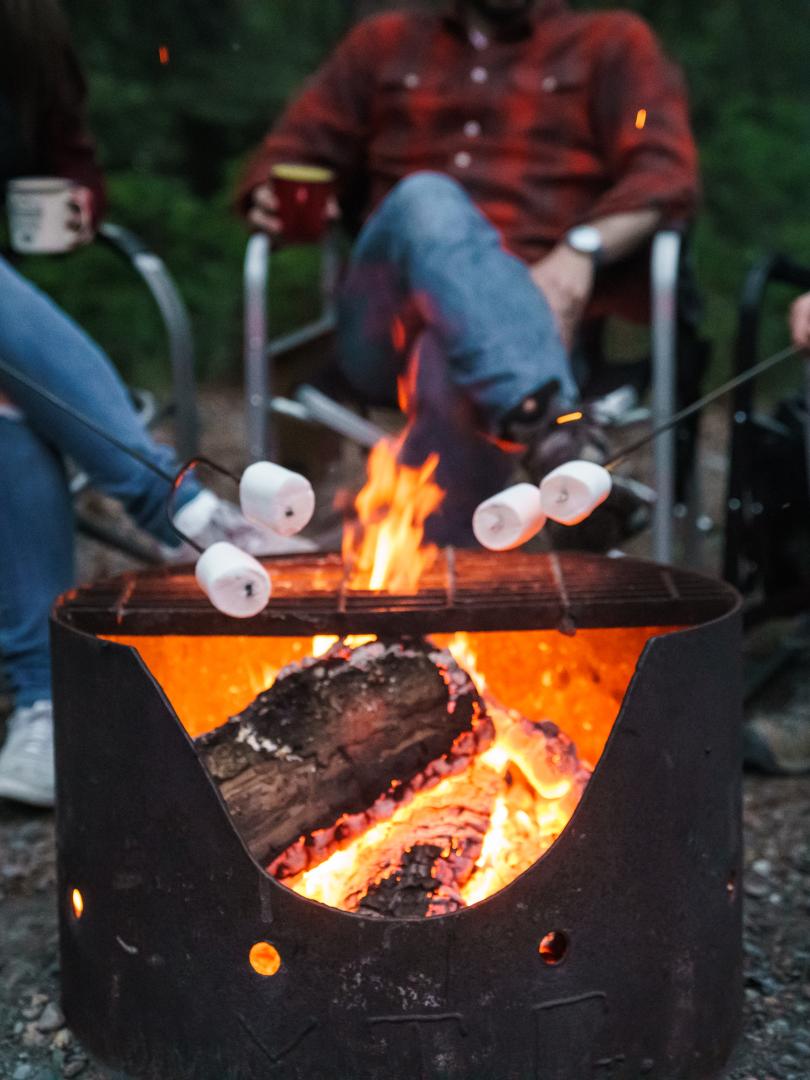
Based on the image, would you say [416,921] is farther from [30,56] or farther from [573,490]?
[30,56]

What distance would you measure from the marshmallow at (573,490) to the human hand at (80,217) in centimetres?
146

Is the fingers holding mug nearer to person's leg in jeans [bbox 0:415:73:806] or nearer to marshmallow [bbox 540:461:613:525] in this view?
person's leg in jeans [bbox 0:415:73:806]

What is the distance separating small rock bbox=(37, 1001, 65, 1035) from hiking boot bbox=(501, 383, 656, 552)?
3.40 ft

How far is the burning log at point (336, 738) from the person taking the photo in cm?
153

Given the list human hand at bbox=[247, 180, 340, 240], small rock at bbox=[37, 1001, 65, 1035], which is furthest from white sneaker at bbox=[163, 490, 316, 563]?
human hand at bbox=[247, 180, 340, 240]

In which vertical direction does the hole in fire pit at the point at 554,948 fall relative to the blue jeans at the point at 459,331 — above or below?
below

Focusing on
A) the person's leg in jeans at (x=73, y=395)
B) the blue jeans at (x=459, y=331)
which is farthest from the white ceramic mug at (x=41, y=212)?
the blue jeans at (x=459, y=331)

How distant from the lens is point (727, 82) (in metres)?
6.39

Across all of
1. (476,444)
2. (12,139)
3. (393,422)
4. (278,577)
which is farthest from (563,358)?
(393,422)

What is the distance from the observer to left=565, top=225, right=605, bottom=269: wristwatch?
9.09ft

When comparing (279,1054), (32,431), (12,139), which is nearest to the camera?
(279,1054)

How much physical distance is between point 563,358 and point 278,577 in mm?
769

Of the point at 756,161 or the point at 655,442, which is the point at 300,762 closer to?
the point at 655,442

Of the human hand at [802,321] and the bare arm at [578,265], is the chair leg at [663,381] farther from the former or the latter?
the human hand at [802,321]
